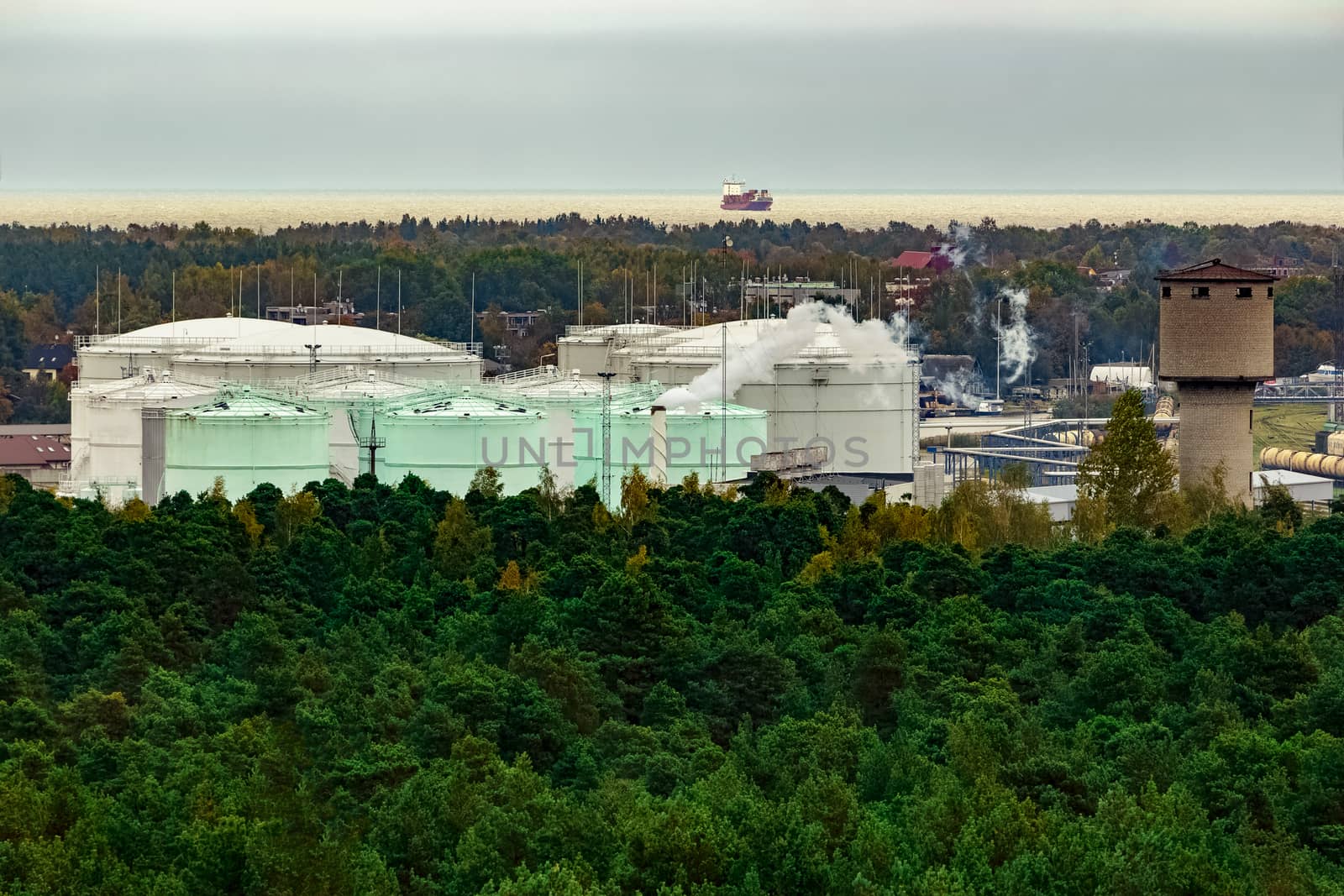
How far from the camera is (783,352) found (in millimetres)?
90375

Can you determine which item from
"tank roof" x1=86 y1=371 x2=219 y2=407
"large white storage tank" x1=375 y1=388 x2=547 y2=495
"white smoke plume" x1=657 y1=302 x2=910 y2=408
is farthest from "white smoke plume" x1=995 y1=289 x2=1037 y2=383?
"large white storage tank" x1=375 y1=388 x2=547 y2=495

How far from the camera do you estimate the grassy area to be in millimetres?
120438

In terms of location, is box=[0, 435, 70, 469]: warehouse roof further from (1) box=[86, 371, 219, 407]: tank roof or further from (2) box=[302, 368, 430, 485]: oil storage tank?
(2) box=[302, 368, 430, 485]: oil storage tank

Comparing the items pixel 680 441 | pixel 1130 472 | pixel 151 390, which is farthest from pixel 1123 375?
pixel 151 390

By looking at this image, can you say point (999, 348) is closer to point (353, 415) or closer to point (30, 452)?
point (30, 452)

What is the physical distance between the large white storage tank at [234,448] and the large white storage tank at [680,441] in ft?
28.1

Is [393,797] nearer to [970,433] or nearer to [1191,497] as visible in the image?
[1191,497]

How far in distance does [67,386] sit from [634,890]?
94.2m

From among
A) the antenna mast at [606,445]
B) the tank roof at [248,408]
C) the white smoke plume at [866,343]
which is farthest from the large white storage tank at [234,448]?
the white smoke plume at [866,343]

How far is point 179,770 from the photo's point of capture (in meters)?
42.7

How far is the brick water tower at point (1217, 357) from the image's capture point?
8019cm

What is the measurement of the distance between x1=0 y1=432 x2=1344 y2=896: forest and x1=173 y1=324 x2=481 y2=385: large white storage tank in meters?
12.7

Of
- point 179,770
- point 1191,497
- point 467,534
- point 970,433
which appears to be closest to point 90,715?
point 179,770

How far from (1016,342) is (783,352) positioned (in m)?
65.4
